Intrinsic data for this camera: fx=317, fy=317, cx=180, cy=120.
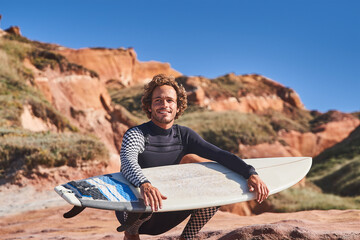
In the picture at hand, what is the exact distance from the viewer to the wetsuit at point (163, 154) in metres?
2.53

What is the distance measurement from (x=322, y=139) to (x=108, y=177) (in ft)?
106

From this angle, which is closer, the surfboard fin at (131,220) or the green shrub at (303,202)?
the surfboard fin at (131,220)

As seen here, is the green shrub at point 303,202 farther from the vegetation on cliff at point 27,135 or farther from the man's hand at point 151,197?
the man's hand at point 151,197

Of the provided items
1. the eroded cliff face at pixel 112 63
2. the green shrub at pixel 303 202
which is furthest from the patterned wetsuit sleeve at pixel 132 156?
the eroded cliff face at pixel 112 63

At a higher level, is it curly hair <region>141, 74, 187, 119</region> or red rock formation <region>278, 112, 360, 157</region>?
red rock formation <region>278, 112, 360, 157</region>

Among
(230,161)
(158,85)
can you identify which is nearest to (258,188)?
(230,161)

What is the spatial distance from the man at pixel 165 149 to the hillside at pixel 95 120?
4046 mm

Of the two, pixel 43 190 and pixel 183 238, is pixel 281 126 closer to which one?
pixel 43 190

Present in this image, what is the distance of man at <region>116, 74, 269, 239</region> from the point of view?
2.51 metres

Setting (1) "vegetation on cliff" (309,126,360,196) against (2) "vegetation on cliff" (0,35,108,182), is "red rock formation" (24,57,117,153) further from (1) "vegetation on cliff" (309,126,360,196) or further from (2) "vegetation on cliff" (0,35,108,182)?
(1) "vegetation on cliff" (309,126,360,196)

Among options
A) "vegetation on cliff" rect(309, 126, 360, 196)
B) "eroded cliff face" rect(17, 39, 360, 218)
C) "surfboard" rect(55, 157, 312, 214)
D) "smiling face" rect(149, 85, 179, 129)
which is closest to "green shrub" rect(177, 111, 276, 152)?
"eroded cliff face" rect(17, 39, 360, 218)

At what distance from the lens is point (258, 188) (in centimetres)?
245

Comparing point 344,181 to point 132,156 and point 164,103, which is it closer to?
point 164,103

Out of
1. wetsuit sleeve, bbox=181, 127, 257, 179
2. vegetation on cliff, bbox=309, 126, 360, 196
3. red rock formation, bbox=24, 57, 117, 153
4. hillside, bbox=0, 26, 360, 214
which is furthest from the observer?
red rock formation, bbox=24, 57, 117, 153
